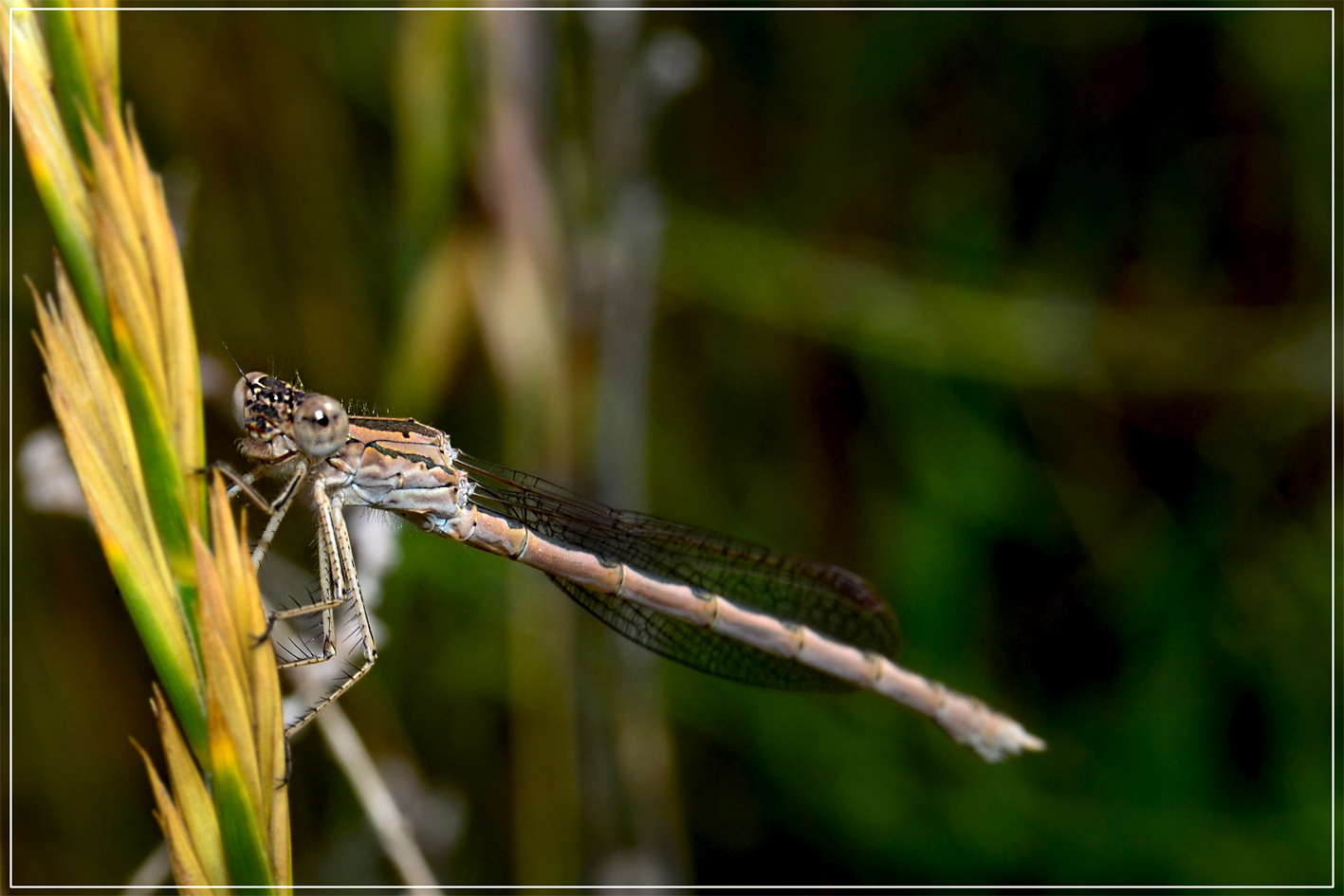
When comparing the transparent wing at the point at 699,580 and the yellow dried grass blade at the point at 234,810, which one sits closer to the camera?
the yellow dried grass blade at the point at 234,810

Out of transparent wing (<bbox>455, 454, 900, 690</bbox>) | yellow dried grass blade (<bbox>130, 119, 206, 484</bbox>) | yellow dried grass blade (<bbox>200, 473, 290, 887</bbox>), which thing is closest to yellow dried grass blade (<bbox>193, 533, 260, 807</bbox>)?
yellow dried grass blade (<bbox>200, 473, 290, 887</bbox>)

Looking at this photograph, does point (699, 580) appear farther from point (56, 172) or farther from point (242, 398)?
point (56, 172)

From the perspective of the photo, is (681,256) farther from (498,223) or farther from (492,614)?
(492,614)

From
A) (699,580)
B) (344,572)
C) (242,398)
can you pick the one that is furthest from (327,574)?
(699,580)

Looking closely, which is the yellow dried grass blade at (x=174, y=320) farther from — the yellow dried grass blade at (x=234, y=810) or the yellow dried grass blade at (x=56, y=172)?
the yellow dried grass blade at (x=234, y=810)

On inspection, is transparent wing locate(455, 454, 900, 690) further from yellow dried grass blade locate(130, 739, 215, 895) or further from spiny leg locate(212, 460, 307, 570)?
yellow dried grass blade locate(130, 739, 215, 895)


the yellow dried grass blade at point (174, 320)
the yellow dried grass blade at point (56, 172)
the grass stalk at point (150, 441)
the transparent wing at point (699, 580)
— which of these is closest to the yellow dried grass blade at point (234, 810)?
the grass stalk at point (150, 441)

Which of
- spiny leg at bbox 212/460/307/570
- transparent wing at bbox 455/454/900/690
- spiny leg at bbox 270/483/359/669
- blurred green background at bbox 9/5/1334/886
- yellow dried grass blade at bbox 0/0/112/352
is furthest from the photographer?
blurred green background at bbox 9/5/1334/886
